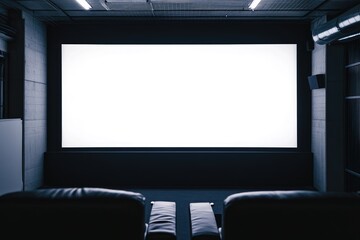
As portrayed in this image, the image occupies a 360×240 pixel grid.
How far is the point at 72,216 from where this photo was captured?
4.44 ft

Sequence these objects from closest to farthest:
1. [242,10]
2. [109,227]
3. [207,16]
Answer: [109,227] → [242,10] → [207,16]

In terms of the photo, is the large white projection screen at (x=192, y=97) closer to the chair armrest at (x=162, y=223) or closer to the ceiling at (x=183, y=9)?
the ceiling at (x=183, y=9)

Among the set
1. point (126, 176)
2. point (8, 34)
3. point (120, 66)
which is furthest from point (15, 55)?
point (126, 176)

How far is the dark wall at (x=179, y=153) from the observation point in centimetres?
635

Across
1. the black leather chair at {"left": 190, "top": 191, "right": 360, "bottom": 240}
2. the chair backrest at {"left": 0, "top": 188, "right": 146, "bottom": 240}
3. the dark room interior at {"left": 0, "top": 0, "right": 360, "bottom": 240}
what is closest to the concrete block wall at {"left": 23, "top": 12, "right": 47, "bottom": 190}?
the dark room interior at {"left": 0, "top": 0, "right": 360, "bottom": 240}

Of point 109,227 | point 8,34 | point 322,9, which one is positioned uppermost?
point 322,9

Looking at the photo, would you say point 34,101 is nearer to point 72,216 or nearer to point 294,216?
point 72,216

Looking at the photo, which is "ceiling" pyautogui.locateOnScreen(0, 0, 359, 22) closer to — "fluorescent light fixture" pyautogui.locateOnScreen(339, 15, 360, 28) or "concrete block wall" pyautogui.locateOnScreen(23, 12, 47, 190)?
"concrete block wall" pyautogui.locateOnScreen(23, 12, 47, 190)

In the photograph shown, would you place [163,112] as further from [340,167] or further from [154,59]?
[340,167]

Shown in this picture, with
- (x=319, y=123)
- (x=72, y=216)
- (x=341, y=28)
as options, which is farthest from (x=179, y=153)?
(x=72, y=216)

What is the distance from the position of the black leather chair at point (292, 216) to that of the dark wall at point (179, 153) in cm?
497

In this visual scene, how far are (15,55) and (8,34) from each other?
1.17 feet

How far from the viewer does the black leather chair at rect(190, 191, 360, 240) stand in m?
1.33

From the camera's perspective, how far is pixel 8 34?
5355 mm
